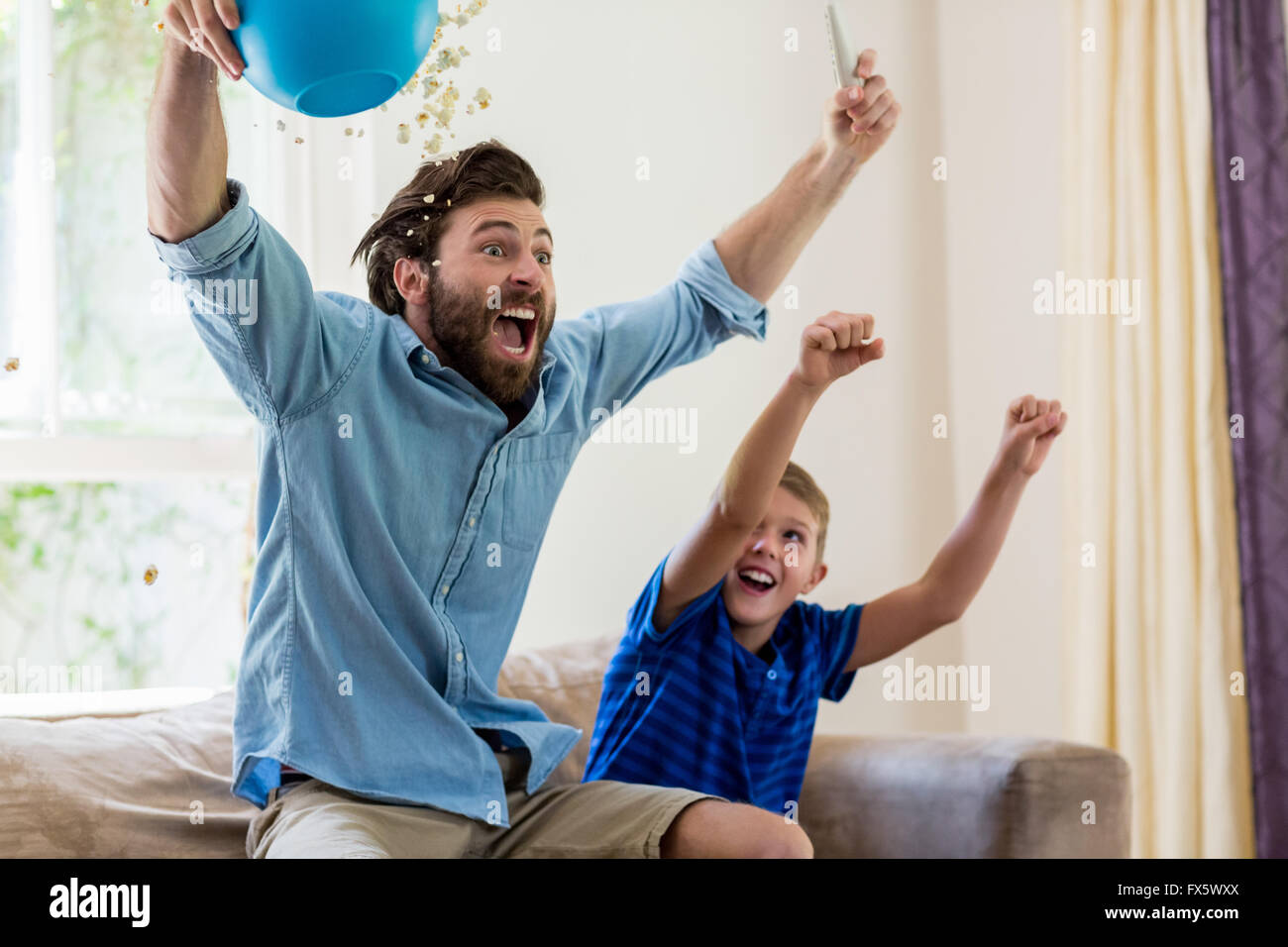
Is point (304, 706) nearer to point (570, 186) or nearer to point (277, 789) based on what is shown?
point (277, 789)

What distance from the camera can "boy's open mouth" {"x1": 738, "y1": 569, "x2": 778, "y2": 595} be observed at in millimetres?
1388

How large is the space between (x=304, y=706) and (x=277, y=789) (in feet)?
0.34

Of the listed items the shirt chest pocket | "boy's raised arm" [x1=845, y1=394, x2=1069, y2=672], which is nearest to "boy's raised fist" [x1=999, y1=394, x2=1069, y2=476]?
"boy's raised arm" [x1=845, y1=394, x2=1069, y2=672]

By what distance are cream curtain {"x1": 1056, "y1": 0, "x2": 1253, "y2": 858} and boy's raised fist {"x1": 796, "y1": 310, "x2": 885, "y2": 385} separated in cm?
105

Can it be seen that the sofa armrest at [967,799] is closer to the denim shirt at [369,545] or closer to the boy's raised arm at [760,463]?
the boy's raised arm at [760,463]

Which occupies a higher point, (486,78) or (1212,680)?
(486,78)

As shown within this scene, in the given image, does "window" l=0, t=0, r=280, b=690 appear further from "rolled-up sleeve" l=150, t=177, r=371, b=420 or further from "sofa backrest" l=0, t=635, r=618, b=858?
"rolled-up sleeve" l=150, t=177, r=371, b=420

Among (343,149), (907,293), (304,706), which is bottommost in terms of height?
(304,706)

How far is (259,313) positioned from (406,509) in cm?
23

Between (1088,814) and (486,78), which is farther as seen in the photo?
(486,78)

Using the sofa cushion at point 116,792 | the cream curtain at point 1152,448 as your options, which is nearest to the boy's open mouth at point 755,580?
the sofa cushion at point 116,792
